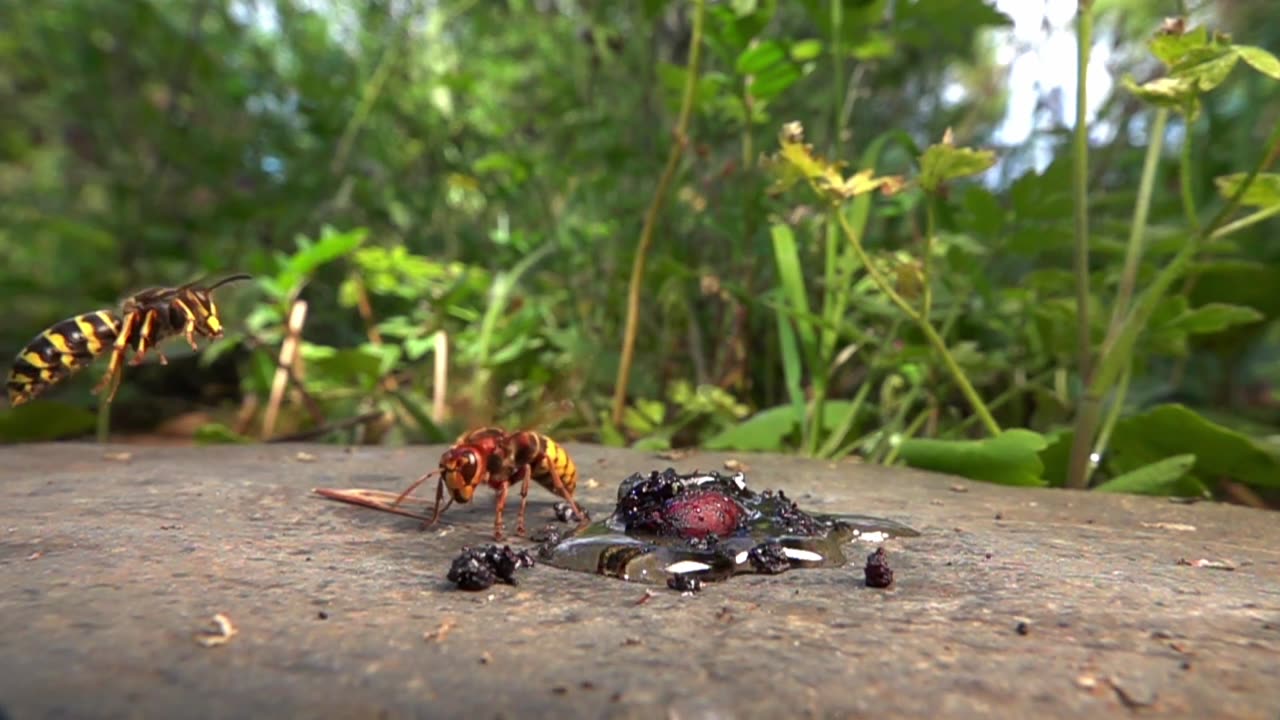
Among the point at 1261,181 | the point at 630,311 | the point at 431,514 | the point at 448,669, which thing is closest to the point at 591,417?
the point at 630,311

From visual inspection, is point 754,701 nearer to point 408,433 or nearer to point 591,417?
point 591,417

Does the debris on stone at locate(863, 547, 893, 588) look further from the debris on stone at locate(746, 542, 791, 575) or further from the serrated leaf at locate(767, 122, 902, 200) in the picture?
the serrated leaf at locate(767, 122, 902, 200)

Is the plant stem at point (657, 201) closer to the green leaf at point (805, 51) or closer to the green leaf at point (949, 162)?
the green leaf at point (805, 51)

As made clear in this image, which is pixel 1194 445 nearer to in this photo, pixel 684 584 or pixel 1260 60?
pixel 1260 60

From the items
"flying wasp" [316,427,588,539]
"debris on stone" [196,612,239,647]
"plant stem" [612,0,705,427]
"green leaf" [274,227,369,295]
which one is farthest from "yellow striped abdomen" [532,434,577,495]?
"green leaf" [274,227,369,295]

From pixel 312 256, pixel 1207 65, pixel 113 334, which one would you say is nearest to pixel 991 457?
pixel 1207 65

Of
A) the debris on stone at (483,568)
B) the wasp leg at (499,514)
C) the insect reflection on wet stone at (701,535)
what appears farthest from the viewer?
the wasp leg at (499,514)

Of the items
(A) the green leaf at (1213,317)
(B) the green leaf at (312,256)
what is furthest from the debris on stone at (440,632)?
(B) the green leaf at (312,256)
